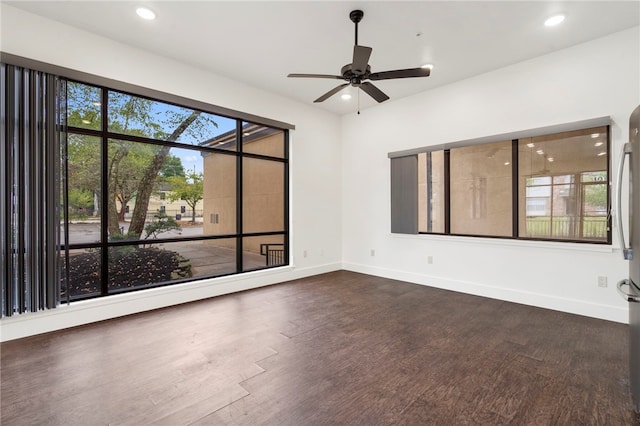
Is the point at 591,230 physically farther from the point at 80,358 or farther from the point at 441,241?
the point at 80,358

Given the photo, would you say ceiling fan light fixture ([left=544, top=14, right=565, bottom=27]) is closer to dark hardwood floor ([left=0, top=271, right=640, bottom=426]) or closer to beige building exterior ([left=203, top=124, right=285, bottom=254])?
dark hardwood floor ([left=0, top=271, right=640, bottom=426])

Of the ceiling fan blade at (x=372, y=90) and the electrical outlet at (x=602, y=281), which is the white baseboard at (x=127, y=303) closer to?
the ceiling fan blade at (x=372, y=90)

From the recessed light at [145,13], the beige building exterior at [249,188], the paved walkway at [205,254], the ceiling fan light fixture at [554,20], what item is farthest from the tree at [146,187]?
the ceiling fan light fixture at [554,20]

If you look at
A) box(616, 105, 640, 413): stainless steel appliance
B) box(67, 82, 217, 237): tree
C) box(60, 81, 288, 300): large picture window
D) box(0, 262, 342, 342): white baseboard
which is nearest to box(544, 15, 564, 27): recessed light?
box(616, 105, 640, 413): stainless steel appliance

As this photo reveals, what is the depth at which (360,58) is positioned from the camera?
2.66 meters

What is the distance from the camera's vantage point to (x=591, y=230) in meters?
3.60

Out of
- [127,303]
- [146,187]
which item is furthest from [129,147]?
[127,303]

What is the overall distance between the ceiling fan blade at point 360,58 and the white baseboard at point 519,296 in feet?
11.6

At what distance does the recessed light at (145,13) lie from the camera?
294 cm

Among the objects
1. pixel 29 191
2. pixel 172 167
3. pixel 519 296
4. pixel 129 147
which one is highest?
pixel 129 147

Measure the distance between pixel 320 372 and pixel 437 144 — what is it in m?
3.97

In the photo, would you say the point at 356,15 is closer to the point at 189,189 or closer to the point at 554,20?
the point at 554,20

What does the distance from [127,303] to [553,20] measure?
5.79 metres

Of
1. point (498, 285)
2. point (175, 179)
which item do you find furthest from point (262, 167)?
point (498, 285)
